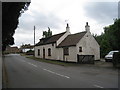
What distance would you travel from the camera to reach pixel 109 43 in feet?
144

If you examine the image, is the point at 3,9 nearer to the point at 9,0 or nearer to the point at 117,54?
the point at 9,0

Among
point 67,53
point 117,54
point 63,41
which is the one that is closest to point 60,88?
point 117,54

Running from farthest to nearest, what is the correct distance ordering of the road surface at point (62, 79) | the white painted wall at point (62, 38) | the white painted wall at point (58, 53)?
the white painted wall at point (62, 38) → the white painted wall at point (58, 53) → the road surface at point (62, 79)

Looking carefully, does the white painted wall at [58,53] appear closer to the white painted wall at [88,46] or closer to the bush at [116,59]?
the white painted wall at [88,46]

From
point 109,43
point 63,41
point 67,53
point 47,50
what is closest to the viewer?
point 67,53

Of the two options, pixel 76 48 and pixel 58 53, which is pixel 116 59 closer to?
pixel 76 48

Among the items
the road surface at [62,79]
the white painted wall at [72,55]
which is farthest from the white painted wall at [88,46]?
the road surface at [62,79]

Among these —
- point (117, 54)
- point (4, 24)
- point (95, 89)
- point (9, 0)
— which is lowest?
point (95, 89)

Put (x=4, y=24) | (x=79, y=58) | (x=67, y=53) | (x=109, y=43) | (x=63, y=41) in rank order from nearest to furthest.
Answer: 1. (x=4, y=24)
2. (x=79, y=58)
3. (x=67, y=53)
4. (x=63, y=41)
5. (x=109, y=43)

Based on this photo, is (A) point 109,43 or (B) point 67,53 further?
(A) point 109,43

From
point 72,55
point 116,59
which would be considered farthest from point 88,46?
point 116,59

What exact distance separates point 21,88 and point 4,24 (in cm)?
437

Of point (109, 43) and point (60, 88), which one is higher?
point (109, 43)

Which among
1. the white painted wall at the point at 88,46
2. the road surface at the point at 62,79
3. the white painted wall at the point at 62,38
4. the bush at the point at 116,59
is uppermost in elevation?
the white painted wall at the point at 62,38
